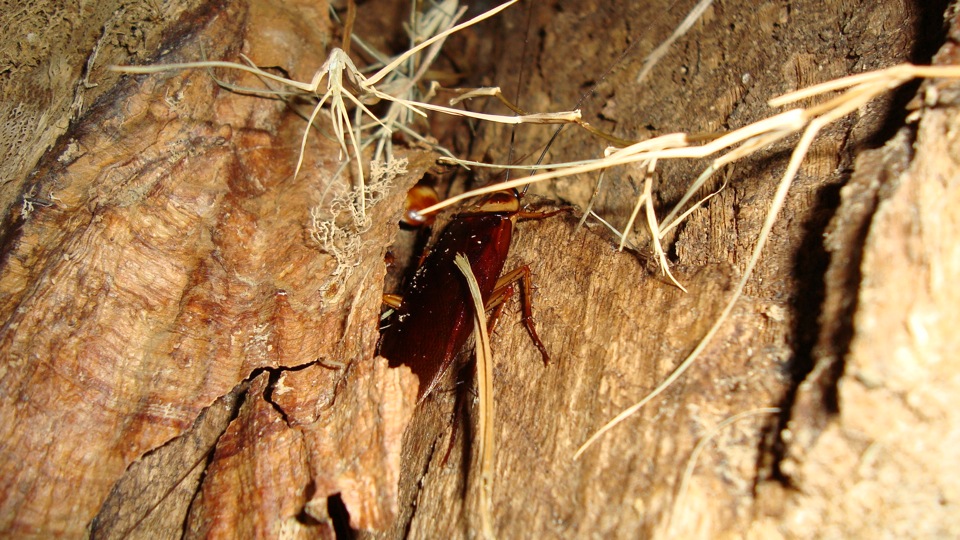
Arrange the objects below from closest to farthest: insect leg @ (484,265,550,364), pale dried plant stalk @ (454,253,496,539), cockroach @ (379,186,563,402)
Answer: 1. pale dried plant stalk @ (454,253,496,539)
2. insect leg @ (484,265,550,364)
3. cockroach @ (379,186,563,402)

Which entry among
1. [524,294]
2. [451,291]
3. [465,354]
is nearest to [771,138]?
[524,294]

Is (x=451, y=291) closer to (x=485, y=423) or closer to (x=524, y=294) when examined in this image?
(x=524, y=294)

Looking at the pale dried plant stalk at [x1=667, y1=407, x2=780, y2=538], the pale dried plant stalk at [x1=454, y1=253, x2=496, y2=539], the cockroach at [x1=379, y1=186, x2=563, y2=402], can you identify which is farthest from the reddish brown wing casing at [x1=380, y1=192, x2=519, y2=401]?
the pale dried plant stalk at [x1=667, y1=407, x2=780, y2=538]

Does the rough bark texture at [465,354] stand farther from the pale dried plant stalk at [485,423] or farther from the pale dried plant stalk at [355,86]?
the pale dried plant stalk at [355,86]

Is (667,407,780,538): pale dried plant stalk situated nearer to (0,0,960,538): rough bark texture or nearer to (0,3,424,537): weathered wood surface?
(0,0,960,538): rough bark texture

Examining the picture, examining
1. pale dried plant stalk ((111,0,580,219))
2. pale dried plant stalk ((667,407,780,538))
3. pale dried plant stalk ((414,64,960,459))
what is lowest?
pale dried plant stalk ((667,407,780,538))

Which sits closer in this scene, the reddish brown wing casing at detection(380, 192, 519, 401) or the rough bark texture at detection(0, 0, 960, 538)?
the rough bark texture at detection(0, 0, 960, 538)

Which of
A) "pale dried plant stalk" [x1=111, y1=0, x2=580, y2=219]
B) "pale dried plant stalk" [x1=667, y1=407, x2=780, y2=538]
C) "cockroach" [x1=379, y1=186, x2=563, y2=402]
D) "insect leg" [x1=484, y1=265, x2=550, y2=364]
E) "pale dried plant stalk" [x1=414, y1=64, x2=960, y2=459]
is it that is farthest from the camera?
"cockroach" [x1=379, y1=186, x2=563, y2=402]

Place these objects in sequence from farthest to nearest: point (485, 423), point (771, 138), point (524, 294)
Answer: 1. point (524, 294)
2. point (485, 423)
3. point (771, 138)
